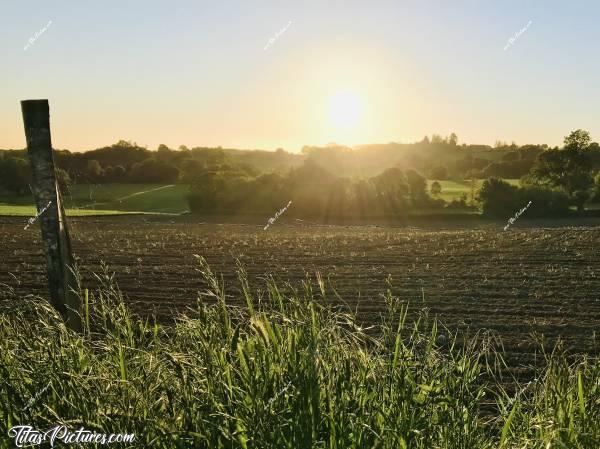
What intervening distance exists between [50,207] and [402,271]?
14320mm

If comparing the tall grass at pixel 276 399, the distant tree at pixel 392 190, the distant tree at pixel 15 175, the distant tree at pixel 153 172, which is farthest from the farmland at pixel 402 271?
the distant tree at pixel 153 172

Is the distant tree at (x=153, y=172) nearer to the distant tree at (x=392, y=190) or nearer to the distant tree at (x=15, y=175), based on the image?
the distant tree at (x=15, y=175)

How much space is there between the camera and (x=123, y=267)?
1986 cm

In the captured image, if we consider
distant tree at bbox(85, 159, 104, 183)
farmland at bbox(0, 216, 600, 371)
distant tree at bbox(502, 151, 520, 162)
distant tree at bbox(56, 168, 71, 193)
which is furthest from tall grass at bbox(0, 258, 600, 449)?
distant tree at bbox(502, 151, 520, 162)

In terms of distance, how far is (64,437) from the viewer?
12.7ft

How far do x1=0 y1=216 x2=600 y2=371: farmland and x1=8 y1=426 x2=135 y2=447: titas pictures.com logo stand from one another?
3924mm

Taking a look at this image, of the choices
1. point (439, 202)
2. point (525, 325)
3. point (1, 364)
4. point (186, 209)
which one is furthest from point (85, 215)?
point (1, 364)

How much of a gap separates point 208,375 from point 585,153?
209 feet

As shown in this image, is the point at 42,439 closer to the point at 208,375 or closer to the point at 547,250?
the point at 208,375

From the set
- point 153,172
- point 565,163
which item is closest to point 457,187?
point 565,163

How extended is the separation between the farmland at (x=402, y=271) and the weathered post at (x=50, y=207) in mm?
4030

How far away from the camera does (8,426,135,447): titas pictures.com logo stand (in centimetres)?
381

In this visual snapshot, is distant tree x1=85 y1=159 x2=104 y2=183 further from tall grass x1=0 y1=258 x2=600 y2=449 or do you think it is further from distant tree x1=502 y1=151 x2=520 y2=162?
tall grass x1=0 y1=258 x2=600 y2=449

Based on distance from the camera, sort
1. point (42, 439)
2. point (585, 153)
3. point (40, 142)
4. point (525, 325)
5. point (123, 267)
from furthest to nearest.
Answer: point (585, 153)
point (123, 267)
point (525, 325)
point (40, 142)
point (42, 439)
